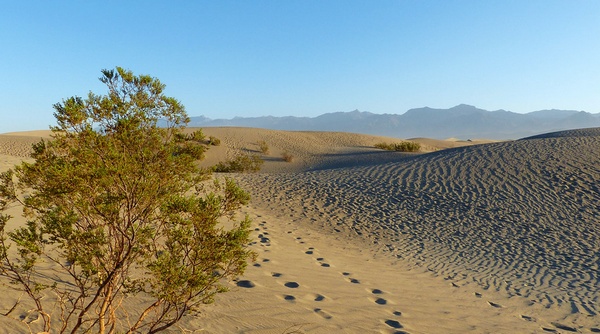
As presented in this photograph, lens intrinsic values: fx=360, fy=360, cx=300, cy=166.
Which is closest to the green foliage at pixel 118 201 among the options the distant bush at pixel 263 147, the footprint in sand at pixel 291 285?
the footprint in sand at pixel 291 285

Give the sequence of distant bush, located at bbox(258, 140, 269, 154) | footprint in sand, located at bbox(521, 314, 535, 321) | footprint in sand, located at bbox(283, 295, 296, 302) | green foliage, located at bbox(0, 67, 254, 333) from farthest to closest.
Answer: distant bush, located at bbox(258, 140, 269, 154)
footprint in sand, located at bbox(521, 314, 535, 321)
footprint in sand, located at bbox(283, 295, 296, 302)
green foliage, located at bbox(0, 67, 254, 333)

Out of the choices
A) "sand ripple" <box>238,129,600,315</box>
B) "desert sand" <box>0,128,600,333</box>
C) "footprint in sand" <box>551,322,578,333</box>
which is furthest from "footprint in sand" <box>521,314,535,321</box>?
"sand ripple" <box>238,129,600,315</box>

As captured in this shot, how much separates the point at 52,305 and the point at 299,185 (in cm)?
1063

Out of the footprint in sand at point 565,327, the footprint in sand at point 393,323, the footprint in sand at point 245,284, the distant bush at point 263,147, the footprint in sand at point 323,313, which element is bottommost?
the footprint in sand at point 565,327

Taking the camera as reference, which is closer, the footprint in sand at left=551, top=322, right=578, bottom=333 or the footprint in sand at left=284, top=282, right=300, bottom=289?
the footprint in sand at left=551, top=322, right=578, bottom=333

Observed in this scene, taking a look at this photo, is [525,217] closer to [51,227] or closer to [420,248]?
[420,248]

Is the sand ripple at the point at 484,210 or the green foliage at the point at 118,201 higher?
the green foliage at the point at 118,201

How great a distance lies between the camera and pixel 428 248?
891 cm

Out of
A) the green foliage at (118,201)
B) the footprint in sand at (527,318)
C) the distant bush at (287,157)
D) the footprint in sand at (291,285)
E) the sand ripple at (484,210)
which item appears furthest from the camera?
the distant bush at (287,157)

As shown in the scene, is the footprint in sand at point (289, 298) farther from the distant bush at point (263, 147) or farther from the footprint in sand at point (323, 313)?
the distant bush at point (263, 147)

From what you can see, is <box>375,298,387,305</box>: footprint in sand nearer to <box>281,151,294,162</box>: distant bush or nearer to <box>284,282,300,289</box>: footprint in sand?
<box>284,282,300,289</box>: footprint in sand

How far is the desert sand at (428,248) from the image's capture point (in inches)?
191

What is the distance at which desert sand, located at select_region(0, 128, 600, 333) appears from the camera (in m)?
4.86

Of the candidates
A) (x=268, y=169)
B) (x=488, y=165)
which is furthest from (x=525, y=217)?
(x=268, y=169)
